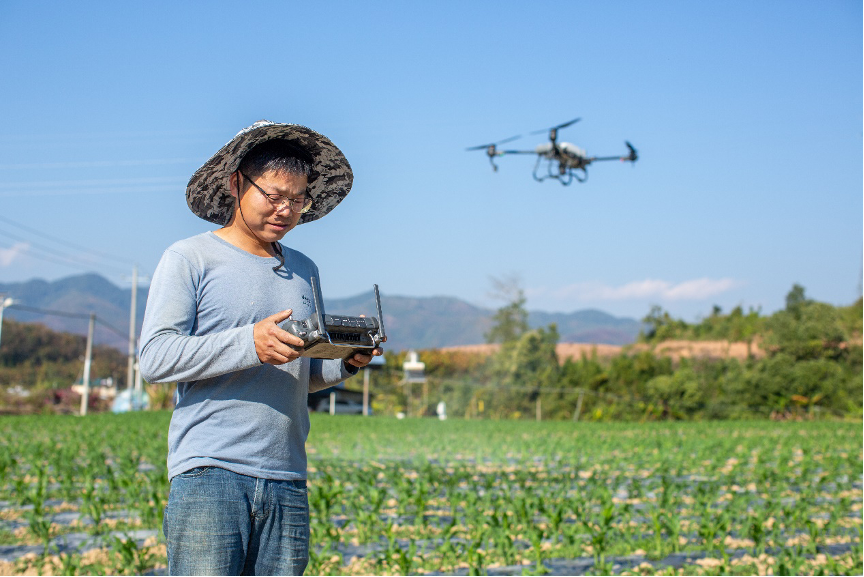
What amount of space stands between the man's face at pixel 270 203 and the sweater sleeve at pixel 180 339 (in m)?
0.19

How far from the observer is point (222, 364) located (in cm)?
179

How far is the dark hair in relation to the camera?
6.57 ft

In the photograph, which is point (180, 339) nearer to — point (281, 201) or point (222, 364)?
point (222, 364)

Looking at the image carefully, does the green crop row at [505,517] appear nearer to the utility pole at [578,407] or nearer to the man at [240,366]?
the man at [240,366]

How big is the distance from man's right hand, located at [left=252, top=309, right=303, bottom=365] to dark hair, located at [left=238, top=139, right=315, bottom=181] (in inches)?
17.1

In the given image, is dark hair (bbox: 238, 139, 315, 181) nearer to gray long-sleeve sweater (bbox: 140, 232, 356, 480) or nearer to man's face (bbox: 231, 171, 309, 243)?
man's face (bbox: 231, 171, 309, 243)

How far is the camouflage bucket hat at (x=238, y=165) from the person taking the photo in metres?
1.99

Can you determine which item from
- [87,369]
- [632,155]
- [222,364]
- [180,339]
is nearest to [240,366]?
[222,364]

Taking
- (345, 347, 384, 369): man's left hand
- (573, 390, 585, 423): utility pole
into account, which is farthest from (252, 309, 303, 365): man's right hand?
(573, 390, 585, 423): utility pole

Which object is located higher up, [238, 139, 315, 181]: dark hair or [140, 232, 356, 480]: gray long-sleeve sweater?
[238, 139, 315, 181]: dark hair

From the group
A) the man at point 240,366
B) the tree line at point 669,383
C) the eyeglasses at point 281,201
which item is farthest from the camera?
the tree line at point 669,383


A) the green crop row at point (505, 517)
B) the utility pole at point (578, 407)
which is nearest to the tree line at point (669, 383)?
the utility pole at point (578, 407)

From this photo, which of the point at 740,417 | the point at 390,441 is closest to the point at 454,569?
the point at 390,441

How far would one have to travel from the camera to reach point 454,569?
5.38 m
